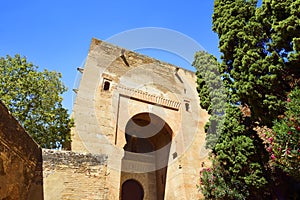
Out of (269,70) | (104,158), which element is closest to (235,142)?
(269,70)

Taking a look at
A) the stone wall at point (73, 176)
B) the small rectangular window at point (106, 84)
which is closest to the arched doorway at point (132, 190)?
the small rectangular window at point (106, 84)

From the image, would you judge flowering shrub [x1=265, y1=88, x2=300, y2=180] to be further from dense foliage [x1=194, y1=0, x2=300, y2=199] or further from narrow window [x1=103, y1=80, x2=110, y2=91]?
narrow window [x1=103, y1=80, x2=110, y2=91]

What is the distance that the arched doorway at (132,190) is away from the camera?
11227mm

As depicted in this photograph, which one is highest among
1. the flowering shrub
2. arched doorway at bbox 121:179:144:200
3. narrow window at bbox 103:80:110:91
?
narrow window at bbox 103:80:110:91

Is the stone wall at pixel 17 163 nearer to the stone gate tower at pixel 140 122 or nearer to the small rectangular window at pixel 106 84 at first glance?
the stone gate tower at pixel 140 122

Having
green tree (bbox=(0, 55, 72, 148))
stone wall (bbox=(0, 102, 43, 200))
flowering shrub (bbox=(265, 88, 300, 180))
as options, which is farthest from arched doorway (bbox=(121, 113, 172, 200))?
flowering shrub (bbox=(265, 88, 300, 180))

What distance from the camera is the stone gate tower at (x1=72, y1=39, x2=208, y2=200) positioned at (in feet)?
30.2

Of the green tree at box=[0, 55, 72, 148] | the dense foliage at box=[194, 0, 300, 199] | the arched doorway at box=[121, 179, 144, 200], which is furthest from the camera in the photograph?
the arched doorway at box=[121, 179, 144, 200]

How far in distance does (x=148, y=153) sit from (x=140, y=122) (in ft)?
5.99

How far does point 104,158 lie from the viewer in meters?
A: 6.88

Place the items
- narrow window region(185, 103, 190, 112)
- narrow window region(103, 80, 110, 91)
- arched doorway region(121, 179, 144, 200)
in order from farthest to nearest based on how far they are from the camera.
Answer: narrow window region(185, 103, 190, 112) < arched doorway region(121, 179, 144, 200) < narrow window region(103, 80, 110, 91)

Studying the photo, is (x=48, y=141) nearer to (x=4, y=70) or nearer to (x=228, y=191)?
(x=4, y=70)

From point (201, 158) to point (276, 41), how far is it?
22.8 ft

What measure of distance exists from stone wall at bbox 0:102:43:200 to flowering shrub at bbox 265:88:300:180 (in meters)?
5.19
